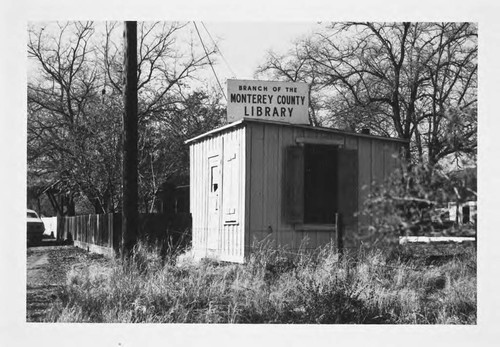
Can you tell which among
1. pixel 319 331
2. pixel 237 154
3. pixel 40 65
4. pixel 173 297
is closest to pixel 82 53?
pixel 40 65

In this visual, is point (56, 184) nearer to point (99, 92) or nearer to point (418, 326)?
point (99, 92)

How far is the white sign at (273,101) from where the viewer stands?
10664mm

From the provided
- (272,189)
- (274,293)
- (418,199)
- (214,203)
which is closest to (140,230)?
(214,203)

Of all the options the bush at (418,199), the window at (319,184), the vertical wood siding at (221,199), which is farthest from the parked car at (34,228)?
the bush at (418,199)

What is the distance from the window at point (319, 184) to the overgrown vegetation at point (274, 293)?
1.14 metres

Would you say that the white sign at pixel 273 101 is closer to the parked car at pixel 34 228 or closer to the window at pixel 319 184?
the window at pixel 319 184

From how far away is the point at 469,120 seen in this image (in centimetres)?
Result: 719

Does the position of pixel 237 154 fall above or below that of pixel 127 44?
below

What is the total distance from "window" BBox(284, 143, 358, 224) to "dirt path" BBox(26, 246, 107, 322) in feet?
10.9

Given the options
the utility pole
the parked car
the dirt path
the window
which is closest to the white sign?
the window

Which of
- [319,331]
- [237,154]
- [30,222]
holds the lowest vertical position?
[319,331]

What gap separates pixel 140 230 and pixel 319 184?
424 cm

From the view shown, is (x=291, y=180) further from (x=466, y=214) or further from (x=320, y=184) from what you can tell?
(x=466, y=214)

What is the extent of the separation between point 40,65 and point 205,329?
9.69 metres
